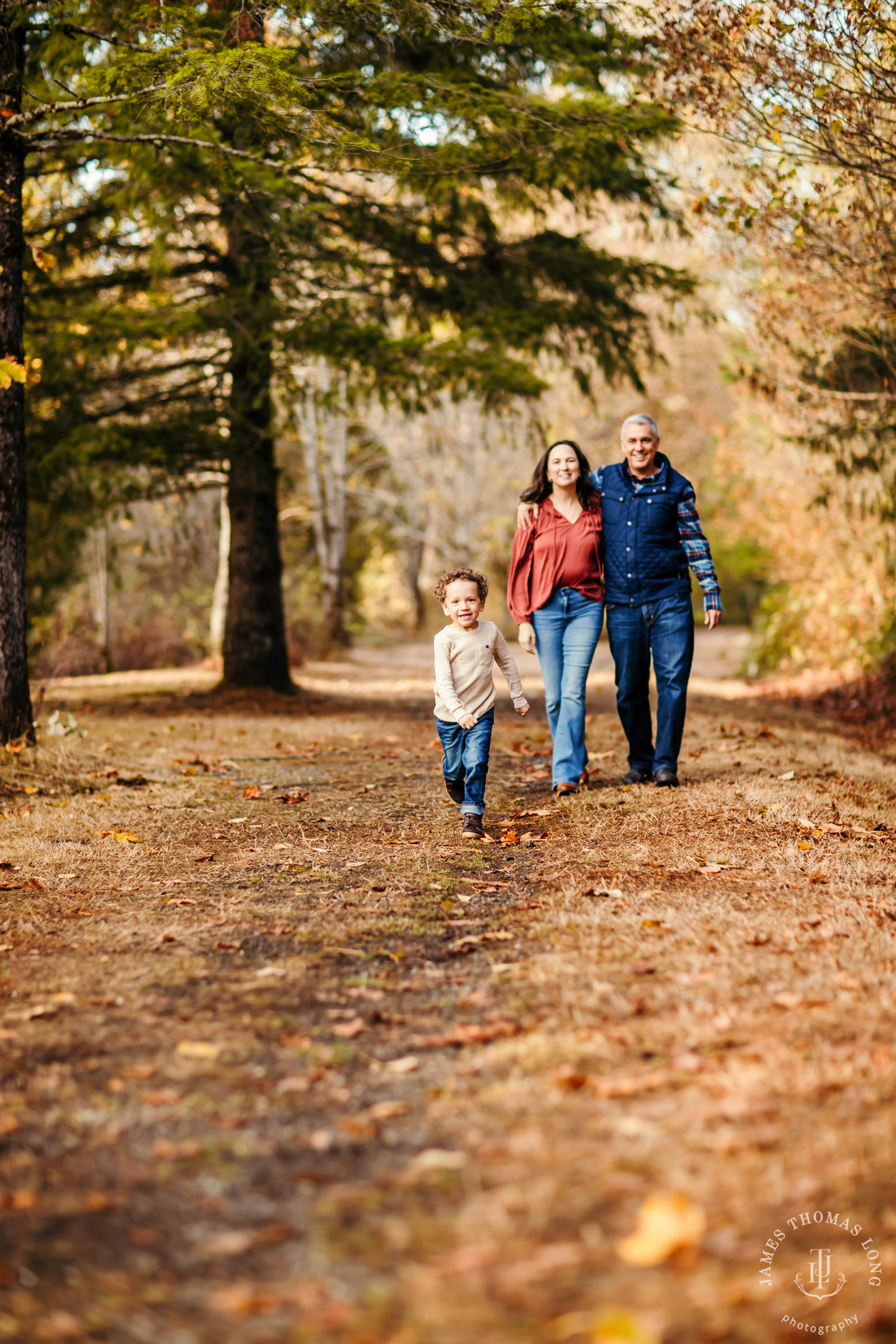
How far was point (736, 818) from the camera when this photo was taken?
5.82 meters

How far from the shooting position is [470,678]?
18.9 feet

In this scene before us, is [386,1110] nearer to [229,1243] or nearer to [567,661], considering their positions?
[229,1243]

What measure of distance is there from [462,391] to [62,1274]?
399 inches

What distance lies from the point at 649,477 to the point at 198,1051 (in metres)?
4.56

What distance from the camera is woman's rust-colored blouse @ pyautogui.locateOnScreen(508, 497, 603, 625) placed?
648 centimetres

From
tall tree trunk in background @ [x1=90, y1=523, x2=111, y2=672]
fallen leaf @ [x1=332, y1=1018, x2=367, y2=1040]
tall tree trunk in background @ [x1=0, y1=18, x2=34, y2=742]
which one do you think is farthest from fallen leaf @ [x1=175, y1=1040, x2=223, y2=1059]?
tall tree trunk in background @ [x1=90, y1=523, x2=111, y2=672]

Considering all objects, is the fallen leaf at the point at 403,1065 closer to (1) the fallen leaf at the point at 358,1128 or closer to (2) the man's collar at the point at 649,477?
(1) the fallen leaf at the point at 358,1128

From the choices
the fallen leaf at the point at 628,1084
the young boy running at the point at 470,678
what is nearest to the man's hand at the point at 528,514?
the young boy running at the point at 470,678

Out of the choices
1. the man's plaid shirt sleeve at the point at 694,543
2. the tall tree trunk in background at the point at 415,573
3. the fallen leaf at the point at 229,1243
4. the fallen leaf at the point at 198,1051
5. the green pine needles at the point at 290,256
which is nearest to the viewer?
the fallen leaf at the point at 229,1243

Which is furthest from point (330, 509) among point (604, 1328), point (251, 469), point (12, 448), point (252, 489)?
point (604, 1328)

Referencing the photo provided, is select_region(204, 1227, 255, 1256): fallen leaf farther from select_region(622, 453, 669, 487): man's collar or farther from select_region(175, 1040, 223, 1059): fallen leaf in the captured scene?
select_region(622, 453, 669, 487): man's collar

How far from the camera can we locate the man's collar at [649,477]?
6.48m

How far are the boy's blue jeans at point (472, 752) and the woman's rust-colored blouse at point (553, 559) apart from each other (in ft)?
3.15

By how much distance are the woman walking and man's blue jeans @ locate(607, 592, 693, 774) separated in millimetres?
203
